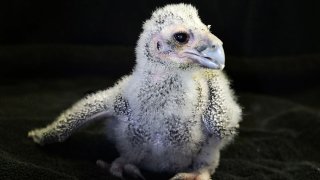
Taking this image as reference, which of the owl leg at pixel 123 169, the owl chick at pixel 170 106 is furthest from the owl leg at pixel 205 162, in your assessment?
the owl leg at pixel 123 169

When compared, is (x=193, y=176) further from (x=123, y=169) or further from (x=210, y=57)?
(x=210, y=57)

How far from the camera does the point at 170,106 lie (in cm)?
149

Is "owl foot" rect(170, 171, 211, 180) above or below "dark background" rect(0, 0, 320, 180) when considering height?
below

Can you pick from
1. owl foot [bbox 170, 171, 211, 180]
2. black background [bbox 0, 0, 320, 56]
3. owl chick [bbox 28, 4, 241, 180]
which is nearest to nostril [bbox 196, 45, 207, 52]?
owl chick [bbox 28, 4, 241, 180]

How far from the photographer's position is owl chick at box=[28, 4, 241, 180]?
1.44 meters

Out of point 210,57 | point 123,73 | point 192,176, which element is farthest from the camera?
point 123,73

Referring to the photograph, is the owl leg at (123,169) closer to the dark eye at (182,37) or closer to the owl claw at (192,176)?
the owl claw at (192,176)

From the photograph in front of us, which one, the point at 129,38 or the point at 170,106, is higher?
the point at 129,38

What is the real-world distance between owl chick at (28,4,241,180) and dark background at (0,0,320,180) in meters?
0.08

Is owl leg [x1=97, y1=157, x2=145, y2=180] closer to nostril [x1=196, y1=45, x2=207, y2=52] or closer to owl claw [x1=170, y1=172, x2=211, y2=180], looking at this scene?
owl claw [x1=170, y1=172, x2=211, y2=180]

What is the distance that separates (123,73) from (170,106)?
0.33 metres

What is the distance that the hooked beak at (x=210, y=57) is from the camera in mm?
1392

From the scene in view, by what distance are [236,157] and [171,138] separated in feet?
1.49

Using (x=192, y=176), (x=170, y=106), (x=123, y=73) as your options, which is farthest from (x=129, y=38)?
(x=192, y=176)
